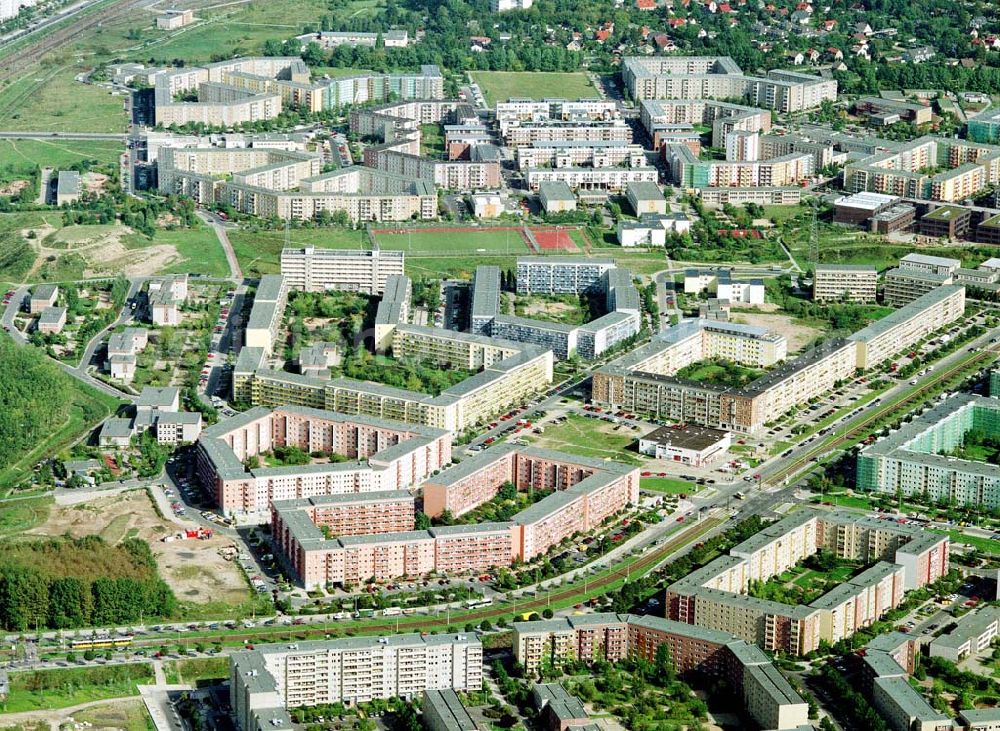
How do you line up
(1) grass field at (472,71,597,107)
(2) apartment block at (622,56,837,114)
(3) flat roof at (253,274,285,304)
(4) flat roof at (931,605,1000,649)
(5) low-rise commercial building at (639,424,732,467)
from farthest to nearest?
A: (1) grass field at (472,71,597,107) < (2) apartment block at (622,56,837,114) < (3) flat roof at (253,274,285,304) < (5) low-rise commercial building at (639,424,732,467) < (4) flat roof at (931,605,1000,649)

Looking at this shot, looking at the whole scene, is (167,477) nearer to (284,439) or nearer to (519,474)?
(284,439)

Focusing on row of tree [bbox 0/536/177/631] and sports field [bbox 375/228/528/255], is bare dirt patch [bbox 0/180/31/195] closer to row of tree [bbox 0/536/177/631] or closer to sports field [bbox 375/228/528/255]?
sports field [bbox 375/228/528/255]

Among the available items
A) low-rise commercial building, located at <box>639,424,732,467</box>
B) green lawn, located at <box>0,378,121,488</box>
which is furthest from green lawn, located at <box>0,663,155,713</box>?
low-rise commercial building, located at <box>639,424,732,467</box>

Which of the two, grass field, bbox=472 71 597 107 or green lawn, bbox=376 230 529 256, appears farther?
grass field, bbox=472 71 597 107

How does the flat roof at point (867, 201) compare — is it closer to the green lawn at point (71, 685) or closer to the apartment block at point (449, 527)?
the apartment block at point (449, 527)

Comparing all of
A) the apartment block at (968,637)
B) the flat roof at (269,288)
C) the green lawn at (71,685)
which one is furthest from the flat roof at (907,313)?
the green lawn at (71,685)

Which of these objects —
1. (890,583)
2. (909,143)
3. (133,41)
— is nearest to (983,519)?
(890,583)

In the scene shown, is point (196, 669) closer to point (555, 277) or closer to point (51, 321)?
point (51, 321)
